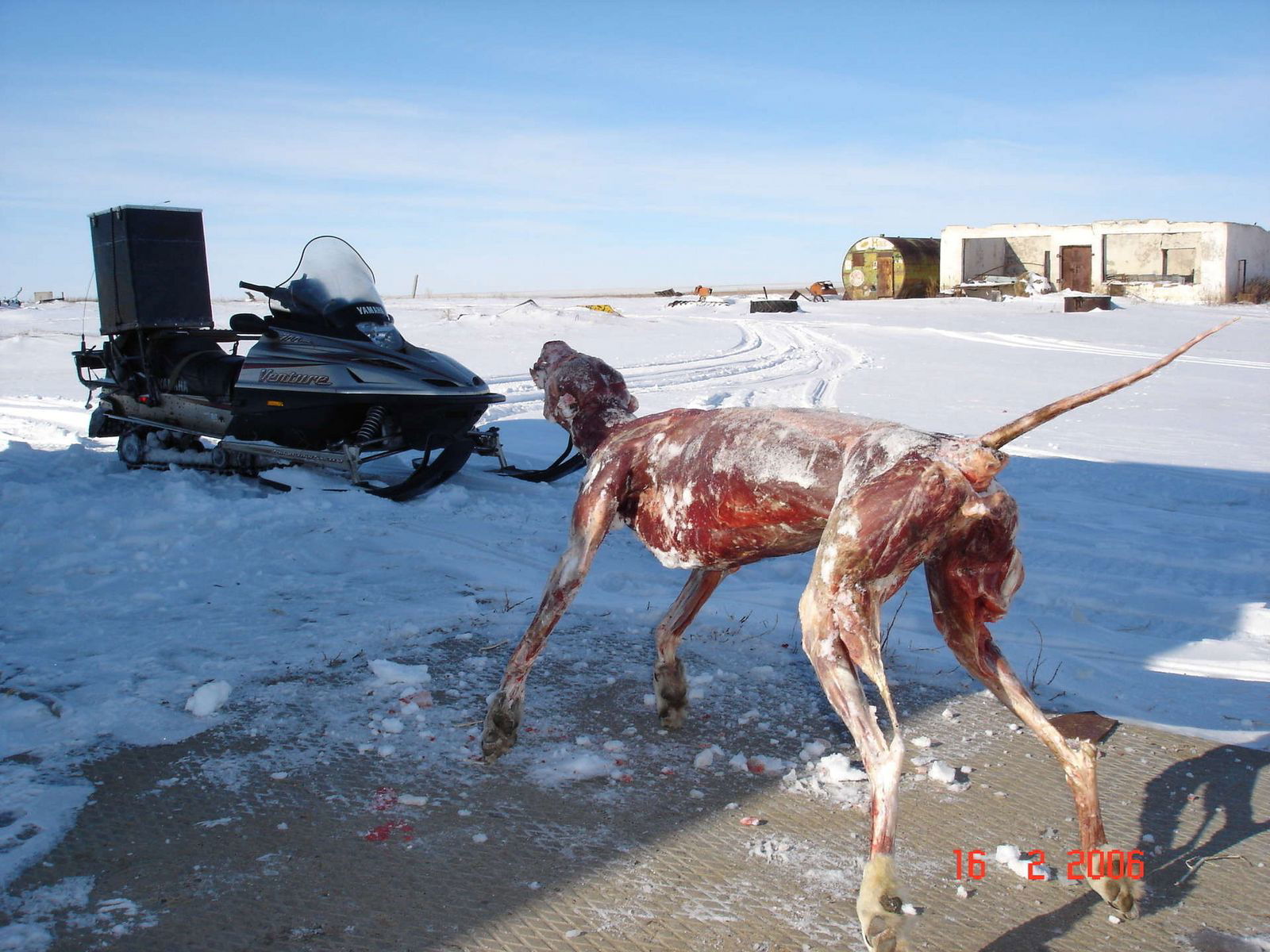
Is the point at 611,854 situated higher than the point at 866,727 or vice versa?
the point at 866,727

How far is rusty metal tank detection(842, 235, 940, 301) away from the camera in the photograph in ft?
132

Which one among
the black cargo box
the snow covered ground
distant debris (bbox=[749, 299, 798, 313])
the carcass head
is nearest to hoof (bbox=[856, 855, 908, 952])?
the snow covered ground

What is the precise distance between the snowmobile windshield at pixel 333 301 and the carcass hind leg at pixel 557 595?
5399 millimetres

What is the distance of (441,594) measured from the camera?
5246 millimetres

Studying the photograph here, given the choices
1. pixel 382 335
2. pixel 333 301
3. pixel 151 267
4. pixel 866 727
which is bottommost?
pixel 866 727

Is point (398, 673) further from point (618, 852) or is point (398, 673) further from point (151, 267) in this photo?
point (151, 267)

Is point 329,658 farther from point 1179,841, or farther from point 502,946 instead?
point 1179,841

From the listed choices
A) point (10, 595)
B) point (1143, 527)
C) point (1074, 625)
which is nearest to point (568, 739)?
point (1074, 625)

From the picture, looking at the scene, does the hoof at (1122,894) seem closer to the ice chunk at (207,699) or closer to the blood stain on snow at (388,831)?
the blood stain on snow at (388,831)

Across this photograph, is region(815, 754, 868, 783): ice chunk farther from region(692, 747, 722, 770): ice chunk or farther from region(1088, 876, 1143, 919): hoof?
region(1088, 876, 1143, 919): hoof

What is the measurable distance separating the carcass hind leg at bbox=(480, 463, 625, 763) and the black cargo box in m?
7.11
